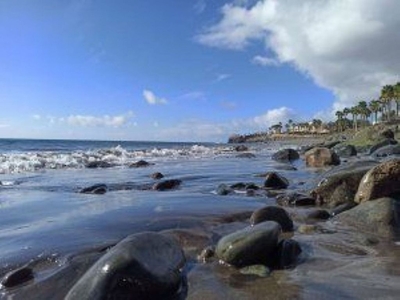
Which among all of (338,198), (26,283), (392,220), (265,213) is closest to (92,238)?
(26,283)

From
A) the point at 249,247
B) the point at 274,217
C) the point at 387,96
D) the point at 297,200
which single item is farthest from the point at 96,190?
the point at 387,96

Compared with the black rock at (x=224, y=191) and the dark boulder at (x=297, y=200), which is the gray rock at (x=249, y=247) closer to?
the dark boulder at (x=297, y=200)

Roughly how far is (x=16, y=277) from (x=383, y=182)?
260 inches

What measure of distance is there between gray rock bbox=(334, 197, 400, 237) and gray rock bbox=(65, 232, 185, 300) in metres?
3.68

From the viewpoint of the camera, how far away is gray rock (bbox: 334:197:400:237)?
7.92 m

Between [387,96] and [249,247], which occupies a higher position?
[387,96]

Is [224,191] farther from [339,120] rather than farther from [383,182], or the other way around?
[339,120]

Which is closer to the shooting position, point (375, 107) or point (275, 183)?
point (275, 183)

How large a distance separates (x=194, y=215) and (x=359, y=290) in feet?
15.0

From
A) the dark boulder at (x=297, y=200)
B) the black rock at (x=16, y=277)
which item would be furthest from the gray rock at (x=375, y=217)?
the black rock at (x=16, y=277)

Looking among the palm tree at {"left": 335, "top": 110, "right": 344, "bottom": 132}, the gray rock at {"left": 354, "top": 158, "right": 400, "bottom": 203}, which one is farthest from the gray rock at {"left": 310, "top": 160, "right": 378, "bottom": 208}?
the palm tree at {"left": 335, "top": 110, "right": 344, "bottom": 132}

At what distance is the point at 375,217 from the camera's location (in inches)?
324

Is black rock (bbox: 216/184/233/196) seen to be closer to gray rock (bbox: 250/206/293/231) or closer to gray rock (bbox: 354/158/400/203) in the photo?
gray rock (bbox: 354/158/400/203)

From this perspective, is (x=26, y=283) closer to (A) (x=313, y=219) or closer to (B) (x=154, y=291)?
(B) (x=154, y=291)
